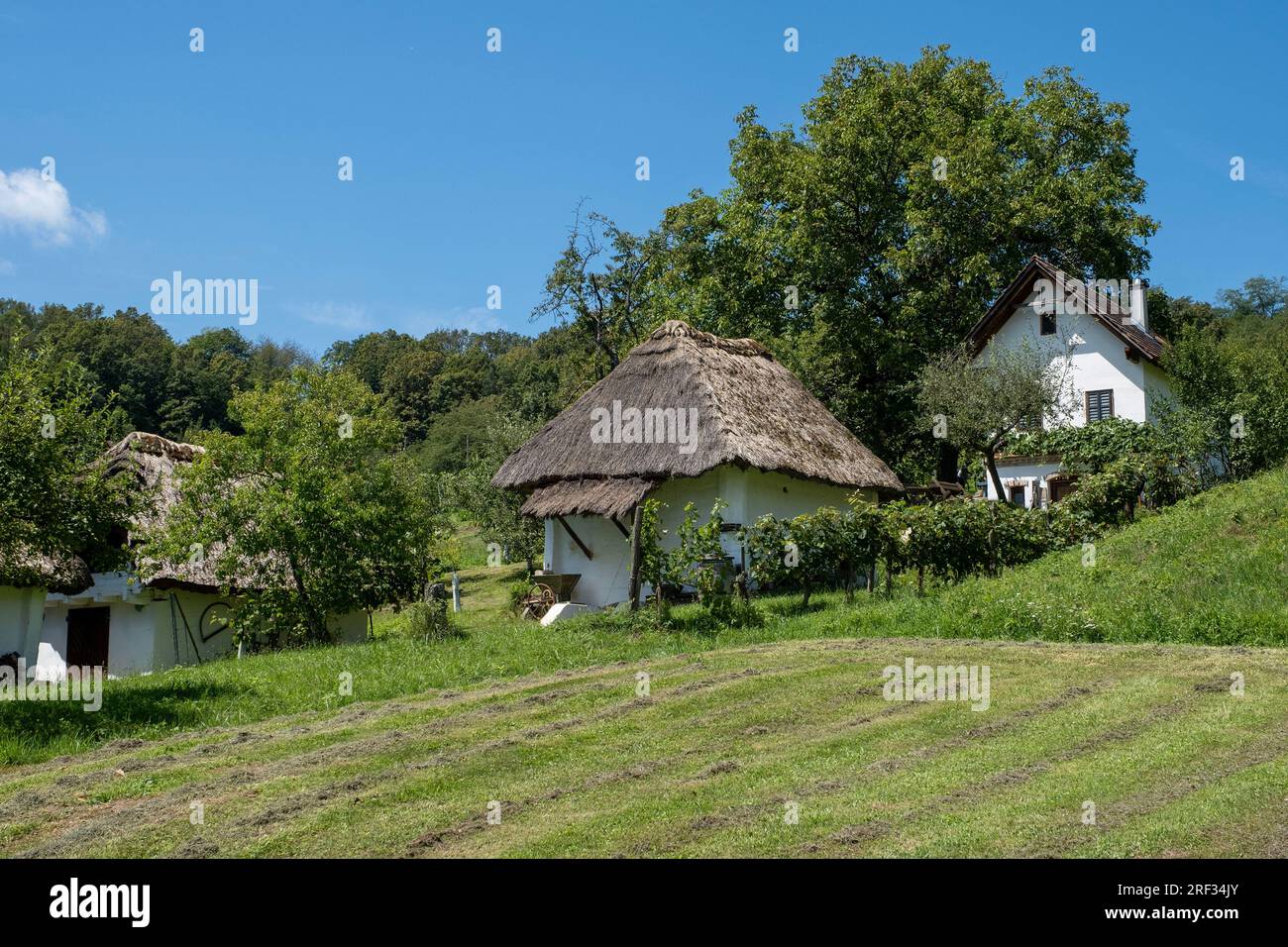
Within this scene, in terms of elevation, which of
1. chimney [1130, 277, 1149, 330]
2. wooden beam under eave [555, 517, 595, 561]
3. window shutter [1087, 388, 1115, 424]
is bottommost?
wooden beam under eave [555, 517, 595, 561]

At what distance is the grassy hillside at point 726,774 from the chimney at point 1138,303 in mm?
22731

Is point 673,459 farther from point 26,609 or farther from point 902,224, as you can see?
point 902,224

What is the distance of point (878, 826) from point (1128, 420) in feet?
82.5

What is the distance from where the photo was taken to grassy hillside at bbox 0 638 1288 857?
268 inches

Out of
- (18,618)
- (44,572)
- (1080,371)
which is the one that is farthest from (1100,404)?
(18,618)

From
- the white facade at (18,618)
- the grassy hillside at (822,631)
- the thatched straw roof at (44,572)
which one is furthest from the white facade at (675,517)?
the white facade at (18,618)

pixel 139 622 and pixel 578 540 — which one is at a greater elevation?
pixel 578 540

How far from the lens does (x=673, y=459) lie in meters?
22.3

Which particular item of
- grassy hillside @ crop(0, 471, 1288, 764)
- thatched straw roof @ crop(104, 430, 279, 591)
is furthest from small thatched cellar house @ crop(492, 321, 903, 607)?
thatched straw roof @ crop(104, 430, 279, 591)

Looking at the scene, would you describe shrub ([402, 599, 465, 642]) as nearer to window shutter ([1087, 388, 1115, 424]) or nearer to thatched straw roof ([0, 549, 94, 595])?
thatched straw roof ([0, 549, 94, 595])

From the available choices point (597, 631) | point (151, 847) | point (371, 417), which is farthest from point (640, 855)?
point (371, 417)

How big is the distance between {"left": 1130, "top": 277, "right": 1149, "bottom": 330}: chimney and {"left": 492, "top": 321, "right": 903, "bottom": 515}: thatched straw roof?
35.1 ft

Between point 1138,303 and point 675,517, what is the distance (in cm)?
1725
